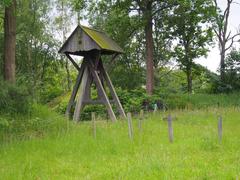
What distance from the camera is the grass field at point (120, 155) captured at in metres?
5.80

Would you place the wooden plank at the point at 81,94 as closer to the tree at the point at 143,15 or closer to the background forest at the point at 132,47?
the background forest at the point at 132,47

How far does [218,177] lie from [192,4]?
48.1 ft

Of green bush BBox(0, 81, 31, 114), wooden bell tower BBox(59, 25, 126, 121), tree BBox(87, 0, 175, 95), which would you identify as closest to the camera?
green bush BBox(0, 81, 31, 114)

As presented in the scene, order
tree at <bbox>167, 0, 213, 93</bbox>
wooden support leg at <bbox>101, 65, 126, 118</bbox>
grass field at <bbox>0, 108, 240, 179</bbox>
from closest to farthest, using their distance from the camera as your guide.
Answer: grass field at <bbox>0, 108, 240, 179</bbox>, wooden support leg at <bbox>101, 65, 126, 118</bbox>, tree at <bbox>167, 0, 213, 93</bbox>

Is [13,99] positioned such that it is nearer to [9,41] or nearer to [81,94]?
[9,41]

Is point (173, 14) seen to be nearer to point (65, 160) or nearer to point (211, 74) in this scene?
point (211, 74)

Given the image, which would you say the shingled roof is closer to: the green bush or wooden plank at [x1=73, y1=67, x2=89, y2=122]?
wooden plank at [x1=73, y1=67, x2=89, y2=122]

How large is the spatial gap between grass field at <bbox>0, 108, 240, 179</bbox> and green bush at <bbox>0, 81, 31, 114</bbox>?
0.91 meters

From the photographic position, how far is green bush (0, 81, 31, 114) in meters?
8.73

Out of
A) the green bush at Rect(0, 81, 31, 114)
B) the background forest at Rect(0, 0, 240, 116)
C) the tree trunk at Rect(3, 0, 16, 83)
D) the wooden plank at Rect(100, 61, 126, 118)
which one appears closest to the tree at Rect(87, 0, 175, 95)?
the background forest at Rect(0, 0, 240, 116)

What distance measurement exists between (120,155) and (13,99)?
3705 millimetres

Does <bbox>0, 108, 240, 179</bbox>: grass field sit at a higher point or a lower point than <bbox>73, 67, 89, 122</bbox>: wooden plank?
lower

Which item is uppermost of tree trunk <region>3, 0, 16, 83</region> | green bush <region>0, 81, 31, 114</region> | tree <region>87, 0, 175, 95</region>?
tree <region>87, 0, 175, 95</region>

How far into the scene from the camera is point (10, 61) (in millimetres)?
11734
